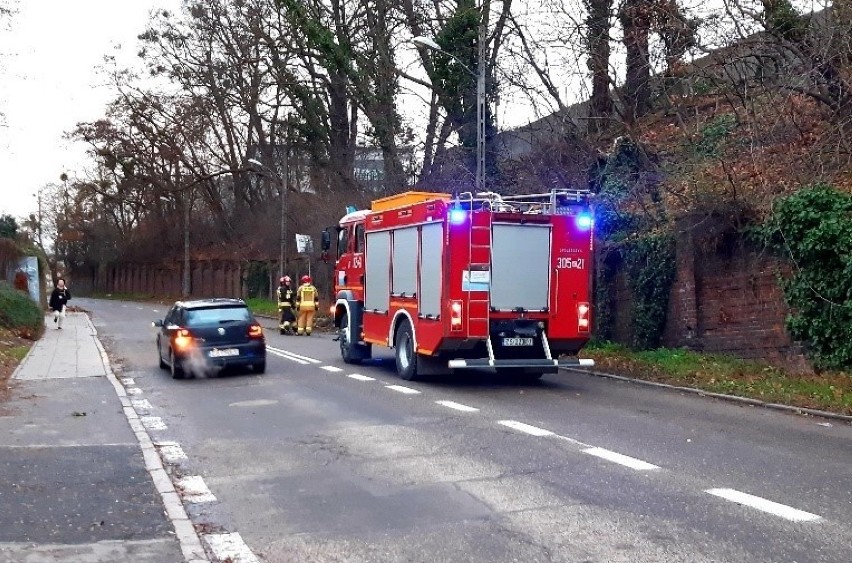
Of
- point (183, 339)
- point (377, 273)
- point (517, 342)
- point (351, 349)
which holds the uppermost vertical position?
point (377, 273)

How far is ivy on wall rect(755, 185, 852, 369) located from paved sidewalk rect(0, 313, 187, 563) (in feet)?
33.5

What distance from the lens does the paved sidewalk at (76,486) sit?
6.50m

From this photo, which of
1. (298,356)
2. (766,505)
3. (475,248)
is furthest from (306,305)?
(766,505)

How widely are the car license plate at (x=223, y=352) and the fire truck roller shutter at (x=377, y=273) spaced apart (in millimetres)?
2692

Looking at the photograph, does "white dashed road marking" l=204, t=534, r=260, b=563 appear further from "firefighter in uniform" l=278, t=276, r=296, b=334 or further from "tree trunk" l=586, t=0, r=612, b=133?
"firefighter in uniform" l=278, t=276, r=296, b=334

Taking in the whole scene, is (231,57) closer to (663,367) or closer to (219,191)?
(219,191)

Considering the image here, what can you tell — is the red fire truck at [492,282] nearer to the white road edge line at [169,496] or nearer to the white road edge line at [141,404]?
the white road edge line at [141,404]

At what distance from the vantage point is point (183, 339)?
18.1m

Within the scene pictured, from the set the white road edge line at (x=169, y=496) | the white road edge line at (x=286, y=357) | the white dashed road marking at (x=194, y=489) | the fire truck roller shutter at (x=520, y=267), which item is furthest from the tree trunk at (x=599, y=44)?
the white dashed road marking at (x=194, y=489)

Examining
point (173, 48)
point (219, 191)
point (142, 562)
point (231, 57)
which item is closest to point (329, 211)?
point (231, 57)

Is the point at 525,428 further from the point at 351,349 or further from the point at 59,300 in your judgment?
the point at 59,300

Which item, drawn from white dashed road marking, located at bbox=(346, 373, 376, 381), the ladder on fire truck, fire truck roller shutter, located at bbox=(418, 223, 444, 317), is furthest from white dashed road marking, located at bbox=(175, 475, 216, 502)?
white dashed road marking, located at bbox=(346, 373, 376, 381)

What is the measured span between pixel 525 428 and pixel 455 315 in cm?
399

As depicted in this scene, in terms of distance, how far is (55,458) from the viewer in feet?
32.4
